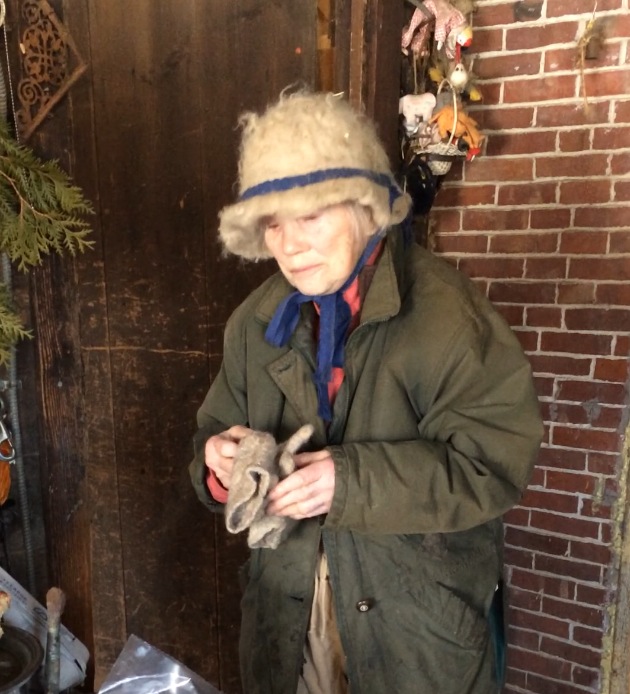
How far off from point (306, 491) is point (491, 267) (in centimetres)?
102

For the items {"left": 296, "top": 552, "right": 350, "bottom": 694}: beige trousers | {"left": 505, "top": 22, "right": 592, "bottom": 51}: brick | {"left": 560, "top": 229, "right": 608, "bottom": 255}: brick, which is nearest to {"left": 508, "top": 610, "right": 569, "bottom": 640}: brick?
{"left": 296, "top": 552, "right": 350, "bottom": 694}: beige trousers

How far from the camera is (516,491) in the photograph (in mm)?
999

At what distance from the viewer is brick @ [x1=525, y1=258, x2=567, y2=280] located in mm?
1682

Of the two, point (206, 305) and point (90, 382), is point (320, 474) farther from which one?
point (90, 382)

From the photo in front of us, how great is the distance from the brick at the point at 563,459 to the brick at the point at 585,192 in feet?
2.05

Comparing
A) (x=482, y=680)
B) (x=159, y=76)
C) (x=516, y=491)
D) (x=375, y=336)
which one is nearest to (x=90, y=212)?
(x=159, y=76)

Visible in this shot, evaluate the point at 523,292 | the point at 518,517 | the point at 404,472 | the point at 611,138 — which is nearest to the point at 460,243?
the point at 523,292

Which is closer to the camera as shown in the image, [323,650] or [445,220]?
[323,650]

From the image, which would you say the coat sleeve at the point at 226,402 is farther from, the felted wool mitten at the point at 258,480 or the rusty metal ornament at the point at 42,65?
the rusty metal ornament at the point at 42,65

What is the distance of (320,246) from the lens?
3.28 feet

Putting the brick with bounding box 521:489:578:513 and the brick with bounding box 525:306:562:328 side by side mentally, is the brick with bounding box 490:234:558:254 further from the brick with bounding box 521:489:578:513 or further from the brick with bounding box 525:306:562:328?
the brick with bounding box 521:489:578:513

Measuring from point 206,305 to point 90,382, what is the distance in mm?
→ 407

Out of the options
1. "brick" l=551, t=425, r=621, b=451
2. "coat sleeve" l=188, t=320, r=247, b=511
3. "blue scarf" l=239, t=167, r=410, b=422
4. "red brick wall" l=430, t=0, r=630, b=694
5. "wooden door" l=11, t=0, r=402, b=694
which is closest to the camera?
"blue scarf" l=239, t=167, r=410, b=422

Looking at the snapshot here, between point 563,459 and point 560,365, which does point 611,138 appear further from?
point 563,459
